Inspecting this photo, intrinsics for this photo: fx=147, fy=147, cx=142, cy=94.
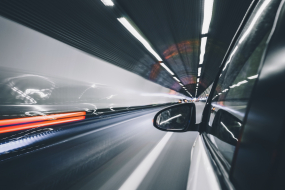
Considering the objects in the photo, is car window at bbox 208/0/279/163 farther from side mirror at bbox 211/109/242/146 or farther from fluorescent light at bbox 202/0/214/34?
fluorescent light at bbox 202/0/214/34

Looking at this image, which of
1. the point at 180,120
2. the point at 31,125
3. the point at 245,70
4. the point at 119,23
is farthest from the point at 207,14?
the point at 31,125

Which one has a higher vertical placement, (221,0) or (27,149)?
(221,0)

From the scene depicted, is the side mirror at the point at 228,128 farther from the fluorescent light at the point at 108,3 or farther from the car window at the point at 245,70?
the fluorescent light at the point at 108,3

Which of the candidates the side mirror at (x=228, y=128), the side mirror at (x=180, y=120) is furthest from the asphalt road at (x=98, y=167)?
the side mirror at (x=228, y=128)

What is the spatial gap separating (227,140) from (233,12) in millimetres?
8501

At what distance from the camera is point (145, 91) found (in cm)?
2133

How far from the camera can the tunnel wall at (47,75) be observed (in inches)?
234

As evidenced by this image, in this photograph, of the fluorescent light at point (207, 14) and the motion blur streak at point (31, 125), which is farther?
the fluorescent light at point (207, 14)

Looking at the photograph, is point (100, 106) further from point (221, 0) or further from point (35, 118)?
point (221, 0)

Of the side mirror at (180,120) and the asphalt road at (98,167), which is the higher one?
the side mirror at (180,120)

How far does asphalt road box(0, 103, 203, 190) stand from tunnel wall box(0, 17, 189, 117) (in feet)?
13.1

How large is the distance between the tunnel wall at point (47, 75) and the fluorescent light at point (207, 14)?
749 cm

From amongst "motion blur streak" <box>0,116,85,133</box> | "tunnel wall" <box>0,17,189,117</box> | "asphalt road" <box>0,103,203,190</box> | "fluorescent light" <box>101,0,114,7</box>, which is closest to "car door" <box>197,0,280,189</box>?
"asphalt road" <box>0,103,203,190</box>

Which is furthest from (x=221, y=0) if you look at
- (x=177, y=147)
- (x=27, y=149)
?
(x=27, y=149)
